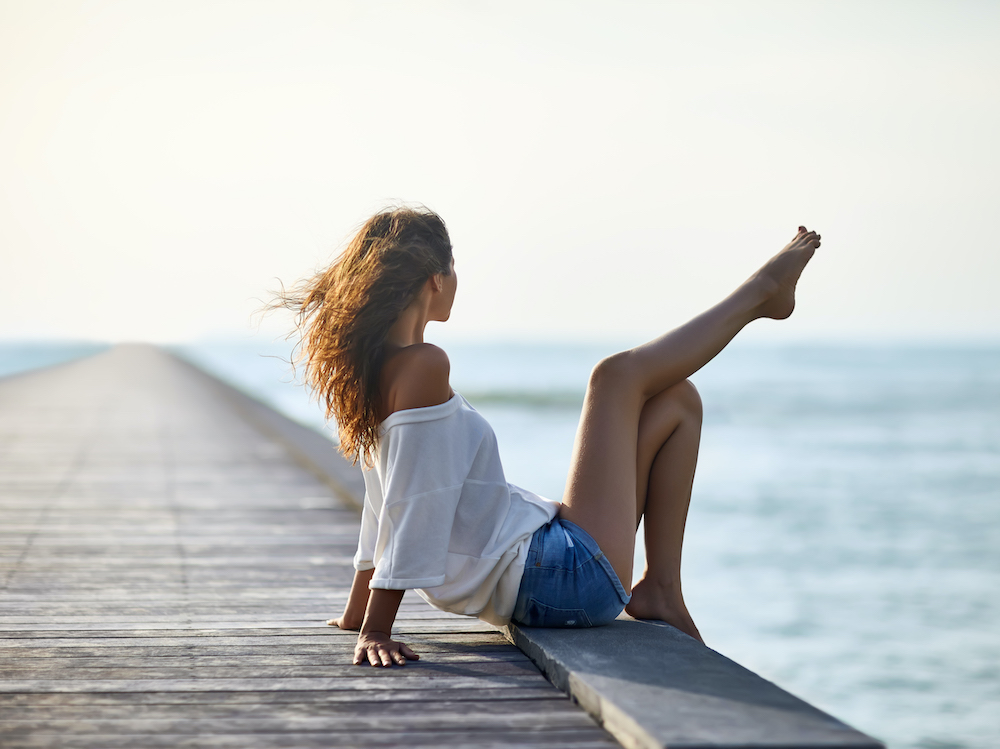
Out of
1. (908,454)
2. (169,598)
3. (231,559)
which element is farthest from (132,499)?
(908,454)

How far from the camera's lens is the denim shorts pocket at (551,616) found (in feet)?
7.60

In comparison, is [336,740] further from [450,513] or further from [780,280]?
[780,280]

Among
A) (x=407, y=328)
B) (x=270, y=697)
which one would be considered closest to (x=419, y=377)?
(x=407, y=328)

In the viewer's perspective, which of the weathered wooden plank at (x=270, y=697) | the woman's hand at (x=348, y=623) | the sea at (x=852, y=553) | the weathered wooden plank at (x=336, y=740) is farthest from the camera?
the sea at (x=852, y=553)

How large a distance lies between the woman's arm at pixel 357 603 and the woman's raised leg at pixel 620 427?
546mm

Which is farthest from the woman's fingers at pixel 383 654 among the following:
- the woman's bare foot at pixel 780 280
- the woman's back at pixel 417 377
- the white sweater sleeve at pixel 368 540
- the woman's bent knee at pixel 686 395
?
the woman's bare foot at pixel 780 280

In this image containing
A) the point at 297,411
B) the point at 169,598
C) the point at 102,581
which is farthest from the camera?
the point at 297,411

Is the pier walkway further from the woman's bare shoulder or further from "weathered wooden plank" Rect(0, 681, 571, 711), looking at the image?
the woman's bare shoulder

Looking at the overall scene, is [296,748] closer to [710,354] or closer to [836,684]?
[710,354]

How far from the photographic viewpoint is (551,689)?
2072 millimetres

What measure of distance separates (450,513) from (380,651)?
36cm

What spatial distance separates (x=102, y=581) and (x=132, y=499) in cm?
212

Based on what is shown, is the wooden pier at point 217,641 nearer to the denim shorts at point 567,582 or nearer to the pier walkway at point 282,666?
the pier walkway at point 282,666

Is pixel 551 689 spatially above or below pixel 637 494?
below
